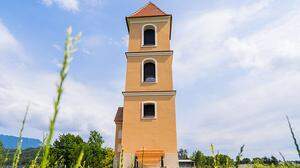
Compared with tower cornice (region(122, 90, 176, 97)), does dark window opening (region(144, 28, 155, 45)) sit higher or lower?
higher

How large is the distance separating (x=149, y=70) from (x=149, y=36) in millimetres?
3117

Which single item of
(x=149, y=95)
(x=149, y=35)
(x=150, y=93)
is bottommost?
(x=149, y=95)

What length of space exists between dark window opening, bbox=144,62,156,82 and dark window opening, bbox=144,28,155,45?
191 cm

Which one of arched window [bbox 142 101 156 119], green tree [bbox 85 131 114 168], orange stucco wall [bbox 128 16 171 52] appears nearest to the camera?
arched window [bbox 142 101 156 119]

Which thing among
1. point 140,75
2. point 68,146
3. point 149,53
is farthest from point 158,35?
point 68,146

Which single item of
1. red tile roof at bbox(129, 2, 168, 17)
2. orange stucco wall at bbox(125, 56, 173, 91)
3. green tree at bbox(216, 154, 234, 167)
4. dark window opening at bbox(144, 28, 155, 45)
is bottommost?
green tree at bbox(216, 154, 234, 167)

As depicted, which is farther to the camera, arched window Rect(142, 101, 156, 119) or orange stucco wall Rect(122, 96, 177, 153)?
arched window Rect(142, 101, 156, 119)

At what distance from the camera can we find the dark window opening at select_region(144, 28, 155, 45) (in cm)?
2471

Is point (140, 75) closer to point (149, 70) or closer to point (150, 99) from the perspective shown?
point (149, 70)

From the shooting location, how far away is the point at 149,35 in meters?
25.0

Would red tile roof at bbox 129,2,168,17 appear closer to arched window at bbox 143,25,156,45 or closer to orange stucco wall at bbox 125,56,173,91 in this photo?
arched window at bbox 143,25,156,45

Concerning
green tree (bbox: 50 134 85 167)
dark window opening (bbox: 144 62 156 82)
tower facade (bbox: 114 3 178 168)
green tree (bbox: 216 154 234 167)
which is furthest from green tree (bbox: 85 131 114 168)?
green tree (bbox: 216 154 234 167)

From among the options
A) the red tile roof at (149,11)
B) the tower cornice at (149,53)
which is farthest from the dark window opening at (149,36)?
the red tile roof at (149,11)

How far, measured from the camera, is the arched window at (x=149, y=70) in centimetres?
2344
